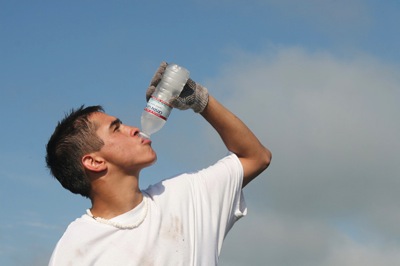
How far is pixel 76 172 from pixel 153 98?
909 mm

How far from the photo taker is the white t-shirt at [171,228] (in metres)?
4.16

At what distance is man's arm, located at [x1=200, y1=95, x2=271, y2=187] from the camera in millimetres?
4910

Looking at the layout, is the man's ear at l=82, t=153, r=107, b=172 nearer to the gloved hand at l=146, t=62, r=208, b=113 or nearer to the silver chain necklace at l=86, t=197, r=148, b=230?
the silver chain necklace at l=86, t=197, r=148, b=230

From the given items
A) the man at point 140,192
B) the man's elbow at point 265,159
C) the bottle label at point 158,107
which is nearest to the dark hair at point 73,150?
the man at point 140,192

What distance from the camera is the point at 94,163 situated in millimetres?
4465

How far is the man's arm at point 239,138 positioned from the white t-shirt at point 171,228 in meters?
0.13

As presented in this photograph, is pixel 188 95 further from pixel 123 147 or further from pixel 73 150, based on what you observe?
pixel 73 150

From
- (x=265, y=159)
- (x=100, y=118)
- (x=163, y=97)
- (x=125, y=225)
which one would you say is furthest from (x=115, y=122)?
(x=265, y=159)

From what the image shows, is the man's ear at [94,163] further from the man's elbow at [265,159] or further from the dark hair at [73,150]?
the man's elbow at [265,159]

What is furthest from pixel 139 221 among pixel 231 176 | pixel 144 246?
pixel 231 176

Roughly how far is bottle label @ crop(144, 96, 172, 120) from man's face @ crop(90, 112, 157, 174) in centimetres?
24

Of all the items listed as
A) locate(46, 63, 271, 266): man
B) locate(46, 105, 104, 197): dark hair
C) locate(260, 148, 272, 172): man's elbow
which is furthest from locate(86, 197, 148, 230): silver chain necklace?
locate(260, 148, 272, 172): man's elbow

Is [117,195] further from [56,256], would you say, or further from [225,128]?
[225,128]

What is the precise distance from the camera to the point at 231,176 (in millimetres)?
4840
